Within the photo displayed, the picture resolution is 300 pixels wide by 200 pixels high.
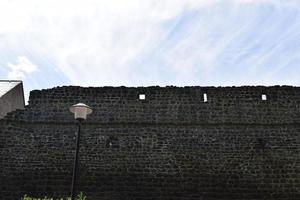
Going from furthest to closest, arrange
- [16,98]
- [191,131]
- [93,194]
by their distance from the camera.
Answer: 1. [16,98]
2. [191,131]
3. [93,194]

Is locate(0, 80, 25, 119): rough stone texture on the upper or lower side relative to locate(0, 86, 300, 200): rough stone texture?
upper

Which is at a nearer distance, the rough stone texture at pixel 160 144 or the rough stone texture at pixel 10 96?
the rough stone texture at pixel 160 144

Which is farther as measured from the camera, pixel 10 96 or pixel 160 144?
pixel 10 96

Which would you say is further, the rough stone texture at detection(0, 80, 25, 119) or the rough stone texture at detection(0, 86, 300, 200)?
the rough stone texture at detection(0, 80, 25, 119)

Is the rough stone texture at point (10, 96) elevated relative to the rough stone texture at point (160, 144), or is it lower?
elevated

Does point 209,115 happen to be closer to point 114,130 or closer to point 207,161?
point 207,161

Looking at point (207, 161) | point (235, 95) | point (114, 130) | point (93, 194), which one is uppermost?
point (235, 95)

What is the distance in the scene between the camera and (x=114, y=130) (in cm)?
1131

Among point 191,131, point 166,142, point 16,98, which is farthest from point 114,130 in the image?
point 16,98

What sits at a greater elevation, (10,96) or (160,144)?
(10,96)

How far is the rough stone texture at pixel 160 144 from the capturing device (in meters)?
10.5

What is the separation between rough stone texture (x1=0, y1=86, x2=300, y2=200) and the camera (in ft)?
34.6

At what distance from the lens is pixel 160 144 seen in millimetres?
11109

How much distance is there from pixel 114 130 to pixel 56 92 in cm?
229
